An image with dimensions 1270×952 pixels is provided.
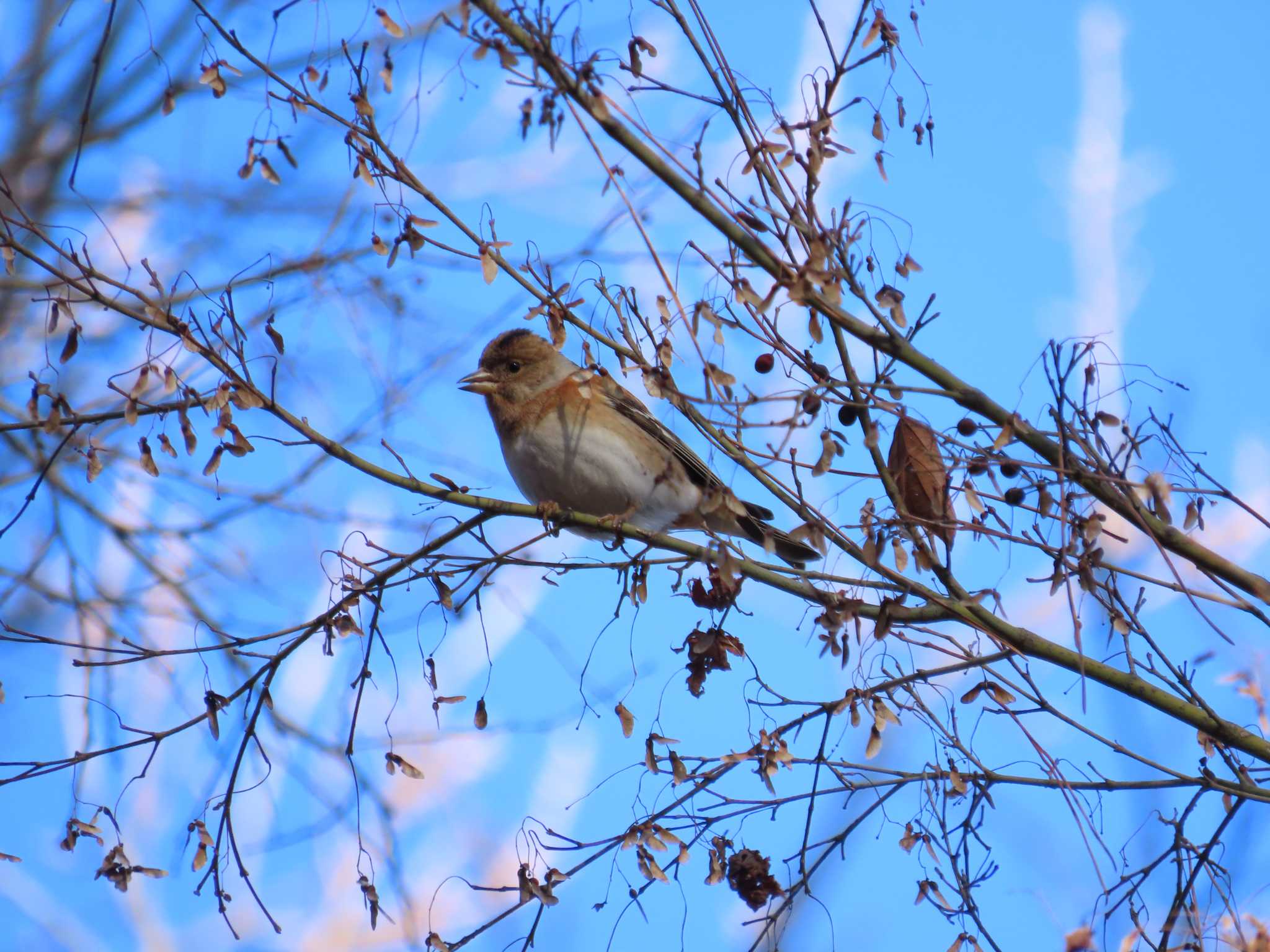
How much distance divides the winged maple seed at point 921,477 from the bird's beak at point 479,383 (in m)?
2.49

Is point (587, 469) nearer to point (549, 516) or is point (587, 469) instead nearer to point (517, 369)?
point (517, 369)

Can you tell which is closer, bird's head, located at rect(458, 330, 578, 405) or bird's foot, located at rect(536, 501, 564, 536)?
bird's foot, located at rect(536, 501, 564, 536)

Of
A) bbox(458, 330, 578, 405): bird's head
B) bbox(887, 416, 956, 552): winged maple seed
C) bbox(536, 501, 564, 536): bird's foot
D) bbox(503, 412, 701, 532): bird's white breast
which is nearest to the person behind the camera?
bbox(887, 416, 956, 552): winged maple seed

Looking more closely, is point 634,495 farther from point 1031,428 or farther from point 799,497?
point 1031,428

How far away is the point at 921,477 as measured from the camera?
338cm

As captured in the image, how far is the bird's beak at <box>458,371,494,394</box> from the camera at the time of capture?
5621mm

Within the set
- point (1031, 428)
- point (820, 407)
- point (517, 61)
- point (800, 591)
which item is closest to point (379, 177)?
point (517, 61)

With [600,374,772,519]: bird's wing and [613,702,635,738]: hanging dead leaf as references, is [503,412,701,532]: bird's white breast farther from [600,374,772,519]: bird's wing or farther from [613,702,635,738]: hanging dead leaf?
[613,702,635,738]: hanging dead leaf

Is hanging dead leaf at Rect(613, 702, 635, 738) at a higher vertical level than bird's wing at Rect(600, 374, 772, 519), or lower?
lower

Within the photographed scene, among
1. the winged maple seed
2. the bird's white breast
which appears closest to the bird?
the bird's white breast

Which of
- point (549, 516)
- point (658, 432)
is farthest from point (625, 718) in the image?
point (658, 432)

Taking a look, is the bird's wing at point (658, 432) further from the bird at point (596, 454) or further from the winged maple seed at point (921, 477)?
the winged maple seed at point (921, 477)

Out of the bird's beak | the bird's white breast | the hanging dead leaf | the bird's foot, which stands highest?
the bird's beak

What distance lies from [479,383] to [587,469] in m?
0.77
